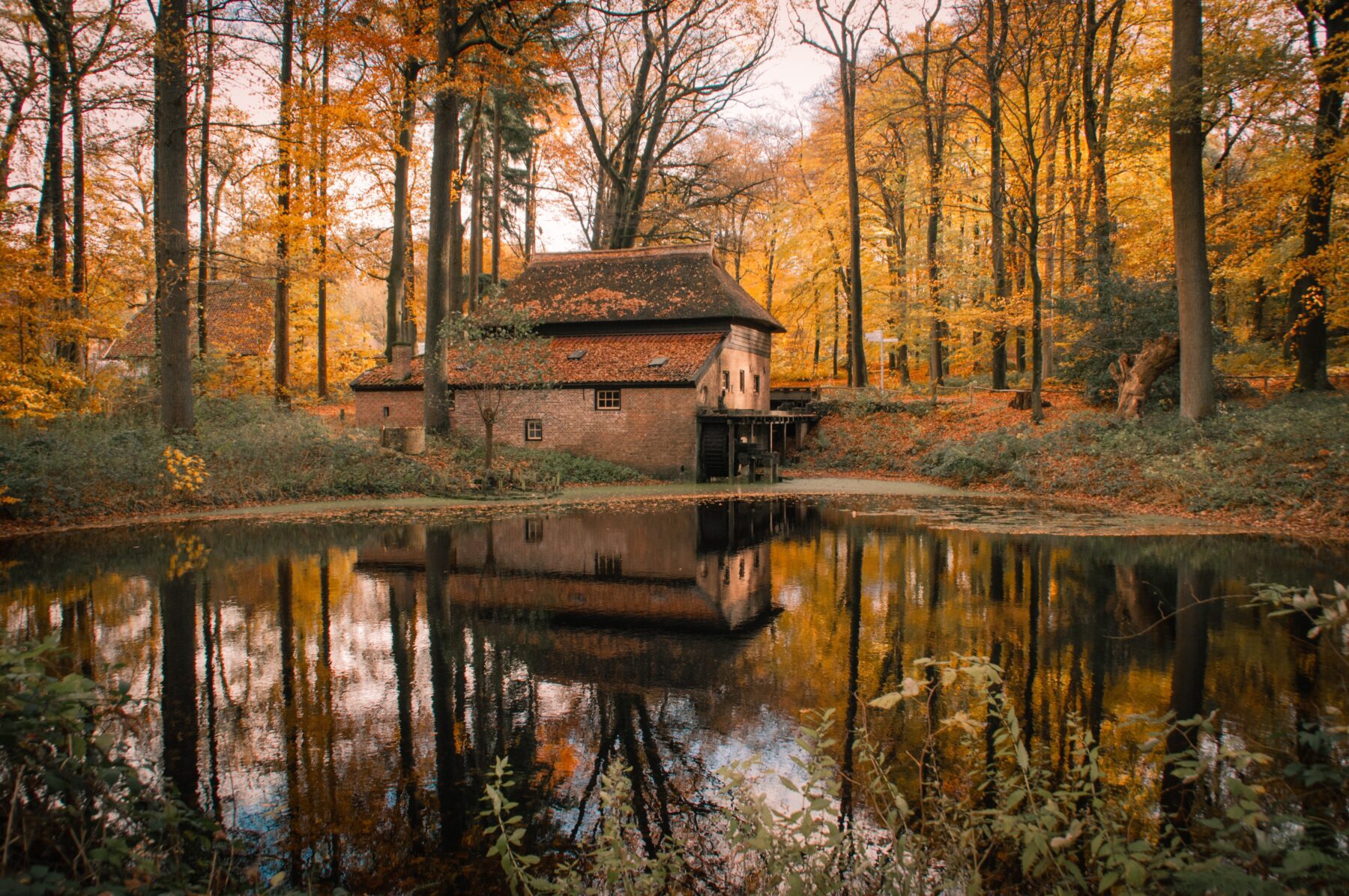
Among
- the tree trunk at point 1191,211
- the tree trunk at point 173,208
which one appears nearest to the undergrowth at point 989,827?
the tree trunk at point 1191,211

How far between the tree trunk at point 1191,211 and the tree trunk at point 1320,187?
7.55 feet

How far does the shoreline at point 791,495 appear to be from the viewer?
13.5m

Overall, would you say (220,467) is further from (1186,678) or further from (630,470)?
(1186,678)

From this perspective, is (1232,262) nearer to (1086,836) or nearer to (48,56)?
(1086,836)

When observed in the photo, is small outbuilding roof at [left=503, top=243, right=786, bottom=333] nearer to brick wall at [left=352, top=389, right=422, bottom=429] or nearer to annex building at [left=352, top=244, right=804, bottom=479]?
annex building at [left=352, top=244, right=804, bottom=479]

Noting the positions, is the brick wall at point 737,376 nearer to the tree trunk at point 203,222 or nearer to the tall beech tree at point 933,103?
the tall beech tree at point 933,103

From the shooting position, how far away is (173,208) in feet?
52.7

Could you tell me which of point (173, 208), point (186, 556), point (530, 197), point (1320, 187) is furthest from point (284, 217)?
point (1320, 187)

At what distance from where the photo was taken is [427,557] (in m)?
11.6

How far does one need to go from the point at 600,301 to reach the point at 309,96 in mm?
11033

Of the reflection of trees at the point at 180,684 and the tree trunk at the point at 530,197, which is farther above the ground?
the tree trunk at the point at 530,197

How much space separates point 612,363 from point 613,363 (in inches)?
1.2

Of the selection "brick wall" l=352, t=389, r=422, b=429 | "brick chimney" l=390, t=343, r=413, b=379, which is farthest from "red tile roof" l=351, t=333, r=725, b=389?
"brick wall" l=352, t=389, r=422, b=429

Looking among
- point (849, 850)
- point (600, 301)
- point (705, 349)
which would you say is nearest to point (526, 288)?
point (600, 301)
